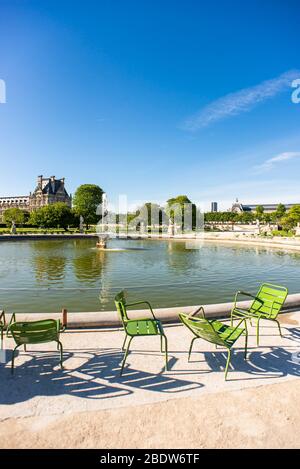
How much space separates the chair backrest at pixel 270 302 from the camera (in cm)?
713

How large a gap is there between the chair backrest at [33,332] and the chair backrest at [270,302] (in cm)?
484

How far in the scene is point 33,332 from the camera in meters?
5.27

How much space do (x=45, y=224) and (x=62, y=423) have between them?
65377 millimetres

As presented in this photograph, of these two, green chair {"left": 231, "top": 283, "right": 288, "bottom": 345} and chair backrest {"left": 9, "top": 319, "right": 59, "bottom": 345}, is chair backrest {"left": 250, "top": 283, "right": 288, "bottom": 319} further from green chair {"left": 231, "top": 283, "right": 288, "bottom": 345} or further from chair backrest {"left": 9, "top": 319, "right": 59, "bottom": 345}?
chair backrest {"left": 9, "top": 319, "right": 59, "bottom": 345}

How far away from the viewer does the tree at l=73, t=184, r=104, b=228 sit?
2909 inches

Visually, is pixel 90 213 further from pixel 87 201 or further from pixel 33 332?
pixel 33 332

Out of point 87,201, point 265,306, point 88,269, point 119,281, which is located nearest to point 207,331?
point 265,306

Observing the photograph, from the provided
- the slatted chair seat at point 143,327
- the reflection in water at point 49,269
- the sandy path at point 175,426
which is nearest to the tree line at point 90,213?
the reflection in water at point 49,269

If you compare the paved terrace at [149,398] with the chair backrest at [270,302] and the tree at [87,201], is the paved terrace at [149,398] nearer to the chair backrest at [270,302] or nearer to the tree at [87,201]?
the chair backrest at [270,302]

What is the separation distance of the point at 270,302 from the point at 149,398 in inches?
168

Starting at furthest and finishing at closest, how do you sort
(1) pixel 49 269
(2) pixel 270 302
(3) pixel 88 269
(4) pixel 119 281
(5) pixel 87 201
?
(5) pixel 87 201
(3) pixel 88 269
(1) pixel 49 269
(4) pixel 119 281
(2) pixel 270 302

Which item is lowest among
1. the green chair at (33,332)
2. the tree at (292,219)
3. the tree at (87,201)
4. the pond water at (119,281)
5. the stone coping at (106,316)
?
the pond water at (119,281)
